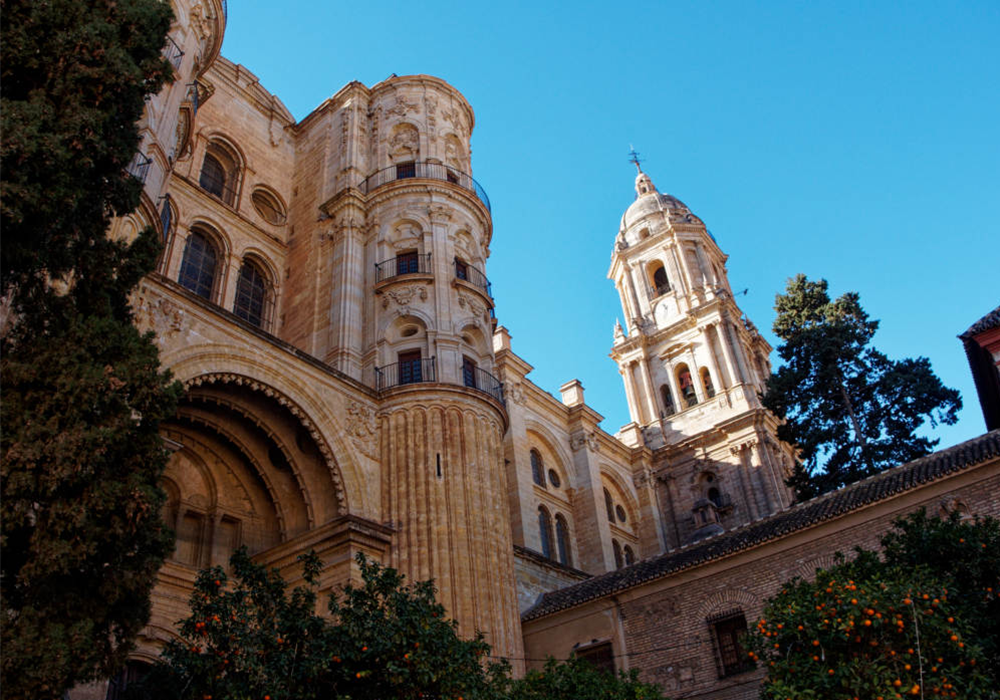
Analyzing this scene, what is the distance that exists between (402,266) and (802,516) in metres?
11.7

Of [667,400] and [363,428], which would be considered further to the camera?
[667,400]

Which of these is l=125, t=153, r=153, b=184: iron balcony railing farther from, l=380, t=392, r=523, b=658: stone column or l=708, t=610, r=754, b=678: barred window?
l=708, t=610, r=754, b=678: barred window

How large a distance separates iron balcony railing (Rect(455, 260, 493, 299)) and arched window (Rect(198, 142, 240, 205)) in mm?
7067

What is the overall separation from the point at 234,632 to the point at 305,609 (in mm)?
1063

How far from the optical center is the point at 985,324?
16.8m

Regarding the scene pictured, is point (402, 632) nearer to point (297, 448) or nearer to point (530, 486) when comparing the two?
point (297, 448)

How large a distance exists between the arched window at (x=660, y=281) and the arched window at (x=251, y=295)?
2239 cm

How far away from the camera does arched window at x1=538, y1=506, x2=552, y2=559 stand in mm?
27484

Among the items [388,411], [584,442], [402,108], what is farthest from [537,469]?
[402,108]

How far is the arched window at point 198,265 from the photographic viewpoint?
69.3 ft

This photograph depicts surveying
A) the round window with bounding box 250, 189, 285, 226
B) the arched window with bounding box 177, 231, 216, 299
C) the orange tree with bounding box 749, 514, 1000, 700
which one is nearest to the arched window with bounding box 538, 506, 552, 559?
the round window with bounding box 250, 189, 285, 226

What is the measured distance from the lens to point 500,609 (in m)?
17.0

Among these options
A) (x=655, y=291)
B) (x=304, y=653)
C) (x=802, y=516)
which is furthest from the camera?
(x=655, y=291)

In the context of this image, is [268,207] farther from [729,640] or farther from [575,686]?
[575,686]
